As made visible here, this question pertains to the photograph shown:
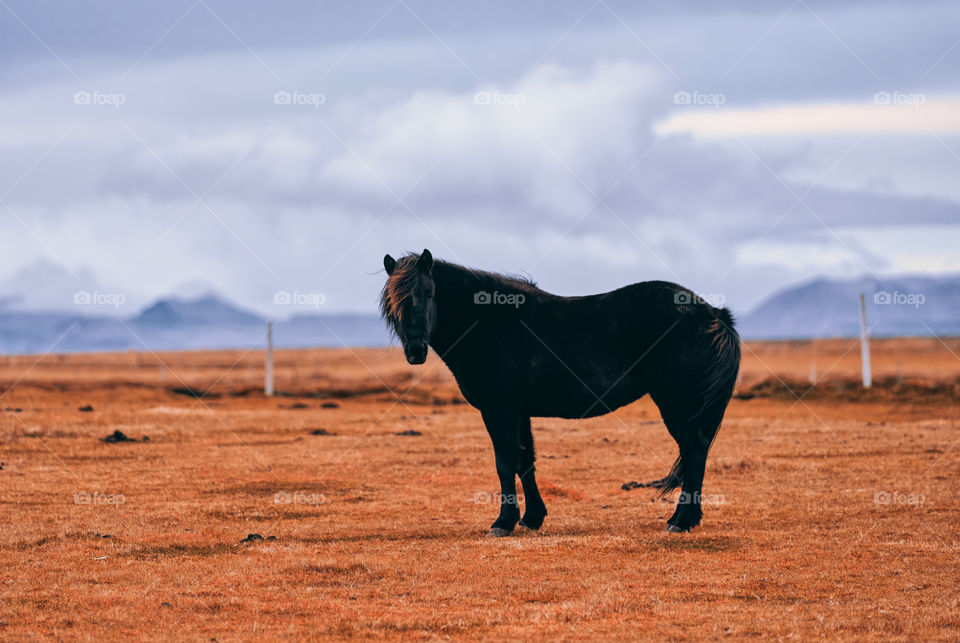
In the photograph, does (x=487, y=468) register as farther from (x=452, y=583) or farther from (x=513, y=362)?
(x=452, y=583)

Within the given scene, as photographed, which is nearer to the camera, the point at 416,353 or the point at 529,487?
the point at 416,353

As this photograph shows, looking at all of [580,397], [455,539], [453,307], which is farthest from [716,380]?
[455,539]

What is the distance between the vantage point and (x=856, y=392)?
38.6 m

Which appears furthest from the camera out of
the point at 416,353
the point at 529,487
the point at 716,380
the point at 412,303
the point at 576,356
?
the point at 529,487

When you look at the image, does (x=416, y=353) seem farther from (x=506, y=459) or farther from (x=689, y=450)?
(x=689, y=450)

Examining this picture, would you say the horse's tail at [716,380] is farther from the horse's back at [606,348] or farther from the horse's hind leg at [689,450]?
the horse's back at [606,348]

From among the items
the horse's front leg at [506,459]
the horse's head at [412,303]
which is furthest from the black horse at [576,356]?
the horse's head at [412,303]

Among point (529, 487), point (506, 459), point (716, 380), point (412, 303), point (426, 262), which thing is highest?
point (426, 262)

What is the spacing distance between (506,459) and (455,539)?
3.86ft

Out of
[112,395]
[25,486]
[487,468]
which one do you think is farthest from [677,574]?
[112,395]

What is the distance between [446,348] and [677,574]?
411 cm

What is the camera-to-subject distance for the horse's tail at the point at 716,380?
1223 cm

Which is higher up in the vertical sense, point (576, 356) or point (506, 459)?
point (576, 356)

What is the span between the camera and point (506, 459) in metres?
12.1
